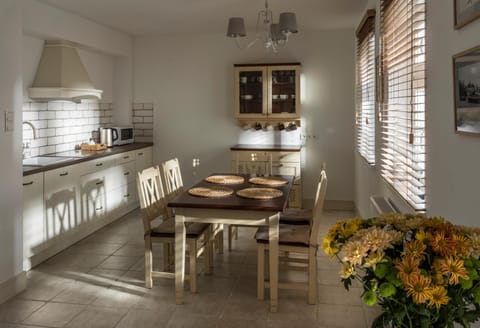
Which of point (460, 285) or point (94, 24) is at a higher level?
point (94, 24)

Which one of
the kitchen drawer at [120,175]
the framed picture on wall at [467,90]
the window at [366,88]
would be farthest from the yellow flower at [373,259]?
the kitchen drawer at [120,175]

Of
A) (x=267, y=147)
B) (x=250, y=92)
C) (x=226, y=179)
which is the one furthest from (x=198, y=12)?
(x=226, y=179)

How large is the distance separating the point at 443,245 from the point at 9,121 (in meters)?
3.28

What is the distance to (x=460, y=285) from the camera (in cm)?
106

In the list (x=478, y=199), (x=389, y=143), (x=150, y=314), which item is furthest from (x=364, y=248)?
(x=389, y=143)

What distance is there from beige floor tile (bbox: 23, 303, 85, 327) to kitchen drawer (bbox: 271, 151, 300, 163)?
11.1ft

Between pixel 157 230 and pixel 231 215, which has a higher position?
pixel 231 215

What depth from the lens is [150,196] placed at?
365 cm

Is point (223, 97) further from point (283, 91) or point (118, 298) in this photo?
point (118, 298)

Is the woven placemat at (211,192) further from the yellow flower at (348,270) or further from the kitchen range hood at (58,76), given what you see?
the yellow flower at (348,270)

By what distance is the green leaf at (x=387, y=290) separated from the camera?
1061 millimetres

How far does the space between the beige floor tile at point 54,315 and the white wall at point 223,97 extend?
363cm

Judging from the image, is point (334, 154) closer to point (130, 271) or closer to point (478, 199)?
point (130, 271)

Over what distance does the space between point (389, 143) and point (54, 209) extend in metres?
3.11
